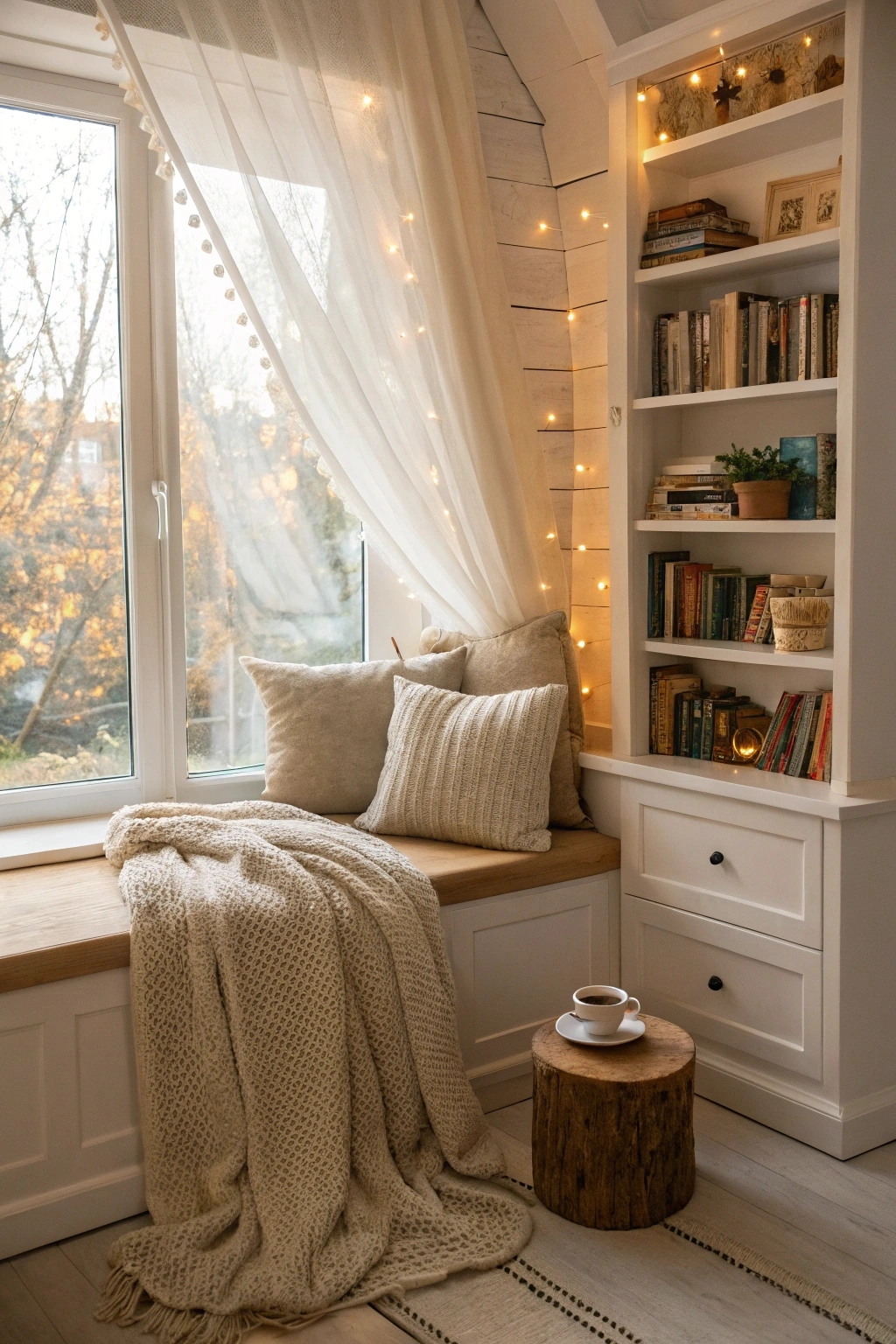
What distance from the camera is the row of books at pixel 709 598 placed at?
2.66 m

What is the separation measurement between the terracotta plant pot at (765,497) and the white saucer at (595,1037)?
1.10m

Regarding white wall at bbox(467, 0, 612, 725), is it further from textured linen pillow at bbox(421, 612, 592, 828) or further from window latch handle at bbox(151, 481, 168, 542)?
window latch handle at bbox(151, 481, 168, 542)

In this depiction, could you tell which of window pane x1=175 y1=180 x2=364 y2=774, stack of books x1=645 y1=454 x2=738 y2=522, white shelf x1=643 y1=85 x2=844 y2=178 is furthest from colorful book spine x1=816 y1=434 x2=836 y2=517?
window pane x1=175 y1=180 x2=364 y2=774

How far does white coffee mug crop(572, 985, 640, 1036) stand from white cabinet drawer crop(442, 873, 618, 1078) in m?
0.39

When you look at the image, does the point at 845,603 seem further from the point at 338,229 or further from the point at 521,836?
the point at 338,229

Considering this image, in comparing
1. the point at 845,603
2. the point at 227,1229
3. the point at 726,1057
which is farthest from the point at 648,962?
the point at 227,1229

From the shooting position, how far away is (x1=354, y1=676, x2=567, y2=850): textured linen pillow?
8.70ft

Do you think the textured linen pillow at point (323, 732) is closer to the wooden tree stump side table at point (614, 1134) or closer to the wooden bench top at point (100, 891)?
the wooden bench top at point (100, 891)

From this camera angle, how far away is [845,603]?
2.30 metres

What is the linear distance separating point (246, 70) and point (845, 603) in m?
Answer: 1.66

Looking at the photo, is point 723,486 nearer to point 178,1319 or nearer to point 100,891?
point 100,891

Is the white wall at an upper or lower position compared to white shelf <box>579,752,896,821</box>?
upper

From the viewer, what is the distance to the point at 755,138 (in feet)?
8.30

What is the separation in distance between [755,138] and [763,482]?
2.45ft
